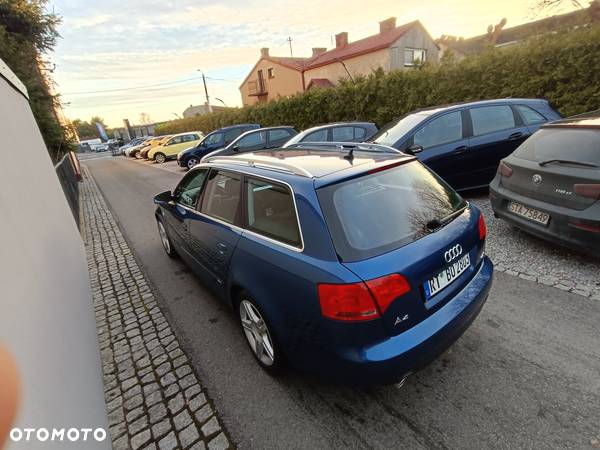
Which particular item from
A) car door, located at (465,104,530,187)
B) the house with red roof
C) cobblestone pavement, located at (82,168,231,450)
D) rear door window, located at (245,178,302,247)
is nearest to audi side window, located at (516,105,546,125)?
car door, located at (465,104,530,187)

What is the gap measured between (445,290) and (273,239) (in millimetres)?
1181

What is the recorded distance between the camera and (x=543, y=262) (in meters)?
3.48

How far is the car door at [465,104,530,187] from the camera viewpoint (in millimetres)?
5324

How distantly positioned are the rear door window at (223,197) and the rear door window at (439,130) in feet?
12.6

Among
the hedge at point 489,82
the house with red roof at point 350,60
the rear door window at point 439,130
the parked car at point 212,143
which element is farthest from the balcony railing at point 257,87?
the rear door window at point 439,130

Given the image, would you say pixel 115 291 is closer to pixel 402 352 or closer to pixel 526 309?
pixel 402 352

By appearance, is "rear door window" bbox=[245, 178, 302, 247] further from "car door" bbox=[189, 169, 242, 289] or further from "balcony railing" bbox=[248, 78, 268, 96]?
"balcony railing" bbox=[248, 78, 268, 96]

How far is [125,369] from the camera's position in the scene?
2.74 meters

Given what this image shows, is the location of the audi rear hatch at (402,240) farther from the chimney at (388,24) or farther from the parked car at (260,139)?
the chimney at (388,24)

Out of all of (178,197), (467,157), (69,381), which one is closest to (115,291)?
(178,197)

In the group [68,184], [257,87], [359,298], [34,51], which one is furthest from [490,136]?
[257,87]

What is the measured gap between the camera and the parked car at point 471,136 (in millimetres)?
5301

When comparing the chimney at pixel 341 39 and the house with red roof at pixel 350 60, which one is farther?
the chimney at pixel 341 39

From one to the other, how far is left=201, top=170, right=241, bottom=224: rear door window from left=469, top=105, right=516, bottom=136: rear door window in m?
4.63
